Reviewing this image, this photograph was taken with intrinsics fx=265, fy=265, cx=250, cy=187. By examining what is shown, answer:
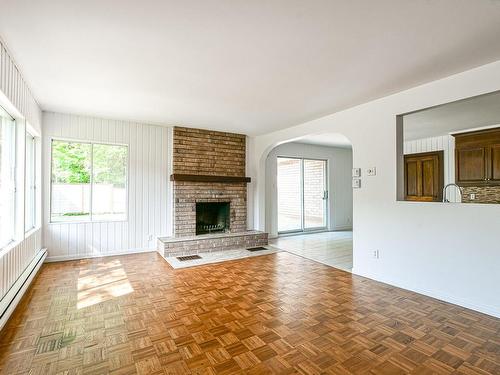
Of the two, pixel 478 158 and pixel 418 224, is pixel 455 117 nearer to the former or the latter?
pixel 478 158

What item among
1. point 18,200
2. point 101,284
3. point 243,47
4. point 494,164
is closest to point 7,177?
point 18,200

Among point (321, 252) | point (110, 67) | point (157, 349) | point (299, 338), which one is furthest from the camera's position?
point (321, 252)

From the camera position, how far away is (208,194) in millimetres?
5695

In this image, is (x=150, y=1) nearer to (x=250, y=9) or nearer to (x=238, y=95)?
(x=250, y=9)

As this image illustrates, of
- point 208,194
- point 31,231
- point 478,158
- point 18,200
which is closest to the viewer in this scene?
point 18,200

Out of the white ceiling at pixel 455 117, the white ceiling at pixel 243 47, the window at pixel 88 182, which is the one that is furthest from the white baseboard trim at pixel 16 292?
the white ceiling at pixel 455 117

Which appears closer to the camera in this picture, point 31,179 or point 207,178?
point 31,179

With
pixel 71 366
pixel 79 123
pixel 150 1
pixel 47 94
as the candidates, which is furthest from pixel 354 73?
pixel 79 123

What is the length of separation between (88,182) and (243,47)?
12.8 feet

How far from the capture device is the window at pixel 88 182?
457 cm

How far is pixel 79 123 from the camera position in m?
4.66

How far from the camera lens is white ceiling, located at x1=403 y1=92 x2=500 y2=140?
3.88 m

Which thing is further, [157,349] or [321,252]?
[321,252]

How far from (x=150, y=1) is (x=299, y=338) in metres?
2.73
